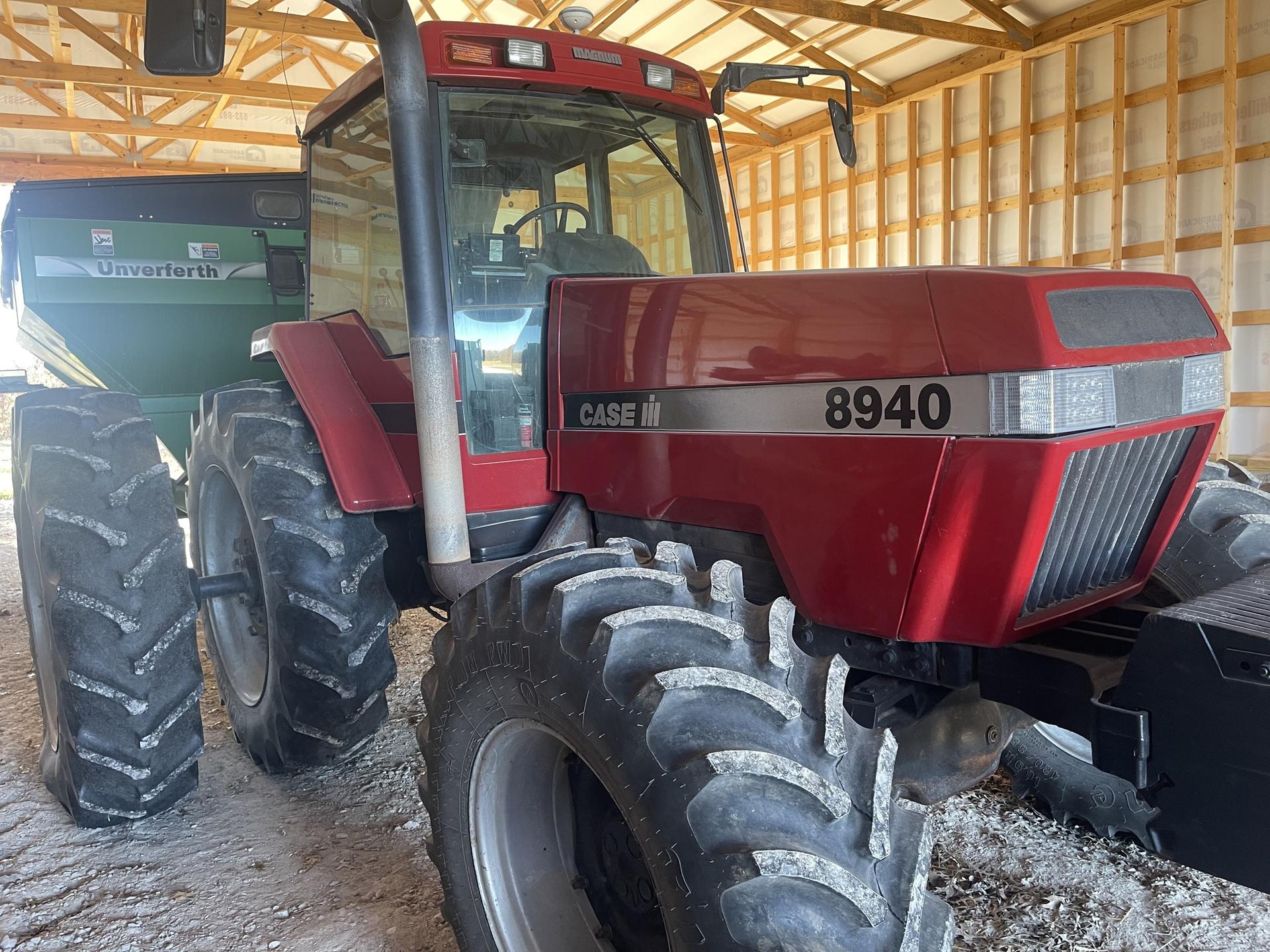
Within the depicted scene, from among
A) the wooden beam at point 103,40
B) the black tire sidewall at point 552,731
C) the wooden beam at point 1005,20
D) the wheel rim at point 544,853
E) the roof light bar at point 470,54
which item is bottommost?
the wheel rim at point 544,853

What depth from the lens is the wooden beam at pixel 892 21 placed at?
9328mm

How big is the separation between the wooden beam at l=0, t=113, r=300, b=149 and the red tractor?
11.3 metres

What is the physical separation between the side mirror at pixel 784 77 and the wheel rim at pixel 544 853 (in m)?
1.80

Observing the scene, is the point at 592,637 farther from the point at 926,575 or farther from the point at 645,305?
the point at 645,305

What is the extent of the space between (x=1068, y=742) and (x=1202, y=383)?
1.34 metres

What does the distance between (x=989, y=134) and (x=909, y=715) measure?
33.4 ft

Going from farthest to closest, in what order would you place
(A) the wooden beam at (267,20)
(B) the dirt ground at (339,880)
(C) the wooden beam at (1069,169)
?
1. (C) the wooden beam at (1069,169)
2. (A) the wooden beam at (267,20)
3. (B) the dirt ground at (339,880)

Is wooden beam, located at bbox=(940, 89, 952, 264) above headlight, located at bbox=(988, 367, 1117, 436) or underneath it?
above

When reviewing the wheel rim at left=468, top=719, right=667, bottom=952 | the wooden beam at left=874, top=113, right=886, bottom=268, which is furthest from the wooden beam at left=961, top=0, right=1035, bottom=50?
the wheel rim at left=468, top=719, right=667, bottom=952

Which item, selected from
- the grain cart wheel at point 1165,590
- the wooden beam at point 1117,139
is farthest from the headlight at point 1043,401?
the wooden beam at point 1117,139

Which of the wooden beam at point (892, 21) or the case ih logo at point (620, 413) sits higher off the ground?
the wooden beam at point (892, 21)

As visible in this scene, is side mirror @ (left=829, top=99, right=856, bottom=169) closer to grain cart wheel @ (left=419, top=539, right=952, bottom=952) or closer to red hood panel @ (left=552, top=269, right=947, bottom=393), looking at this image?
red hood panel @ (left=552, top=269, right=947, bottom=393)

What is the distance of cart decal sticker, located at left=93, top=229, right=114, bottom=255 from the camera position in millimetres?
5020

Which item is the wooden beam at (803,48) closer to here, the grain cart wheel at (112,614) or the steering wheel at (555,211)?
the steering wheel at (555,211)
